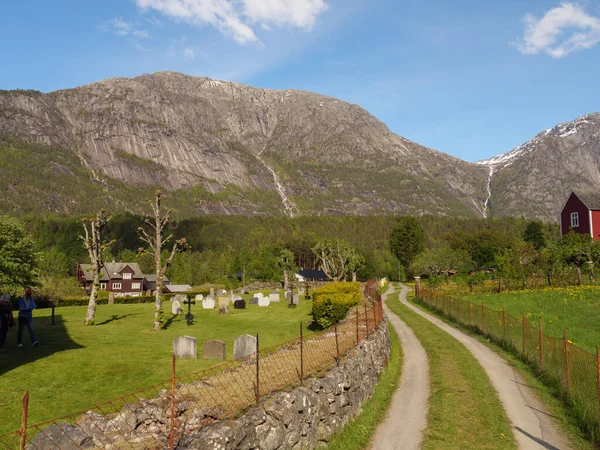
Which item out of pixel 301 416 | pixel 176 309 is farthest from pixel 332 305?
pixel 301 416

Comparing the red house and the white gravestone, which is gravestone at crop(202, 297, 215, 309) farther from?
the red house

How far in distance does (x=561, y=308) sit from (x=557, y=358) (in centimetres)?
1719

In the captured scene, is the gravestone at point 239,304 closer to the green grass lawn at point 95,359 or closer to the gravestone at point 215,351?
the green grass lawn at point 95,359

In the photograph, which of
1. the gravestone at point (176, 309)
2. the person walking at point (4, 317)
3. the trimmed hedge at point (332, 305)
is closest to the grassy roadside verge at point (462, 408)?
the trimmed hedge at point (332, 305)

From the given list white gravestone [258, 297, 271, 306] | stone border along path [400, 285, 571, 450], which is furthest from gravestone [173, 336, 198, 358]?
white gravestone [258, 297, 271, 306]

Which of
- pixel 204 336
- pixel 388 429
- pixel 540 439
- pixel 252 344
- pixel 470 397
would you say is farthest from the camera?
pixel 204 336

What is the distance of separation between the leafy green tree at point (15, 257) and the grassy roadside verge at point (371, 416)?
40163mm

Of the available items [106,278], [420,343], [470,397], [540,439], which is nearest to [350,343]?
[470,397]

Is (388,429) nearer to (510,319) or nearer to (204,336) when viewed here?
(510,319)

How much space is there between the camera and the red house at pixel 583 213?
189 ft

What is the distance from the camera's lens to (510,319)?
21781 millimetres

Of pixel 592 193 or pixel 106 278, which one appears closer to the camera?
pixel 592 193

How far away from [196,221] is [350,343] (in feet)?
628

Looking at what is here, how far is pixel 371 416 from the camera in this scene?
12.1 metres
